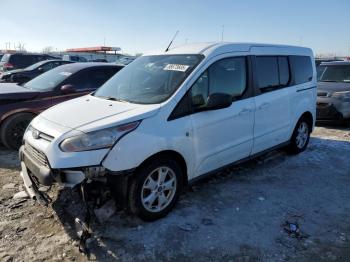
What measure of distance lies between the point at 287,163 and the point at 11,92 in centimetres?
509

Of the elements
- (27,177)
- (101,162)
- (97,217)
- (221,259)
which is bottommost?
(221,259)

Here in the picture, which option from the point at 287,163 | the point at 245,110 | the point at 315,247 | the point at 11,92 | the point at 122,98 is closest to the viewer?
the point at 315,247

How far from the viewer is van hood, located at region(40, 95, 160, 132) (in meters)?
3.41

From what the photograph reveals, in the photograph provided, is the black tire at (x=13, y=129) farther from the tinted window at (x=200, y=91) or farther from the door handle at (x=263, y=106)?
the door handle at (x=263, y=106)

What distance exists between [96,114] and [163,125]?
0.73 metres

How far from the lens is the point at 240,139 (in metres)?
4.64

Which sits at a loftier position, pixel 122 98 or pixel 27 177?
pixel 122 98

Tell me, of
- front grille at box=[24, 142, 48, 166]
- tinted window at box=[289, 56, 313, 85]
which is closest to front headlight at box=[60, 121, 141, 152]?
front grille at box=[24, 142, 48, 166]

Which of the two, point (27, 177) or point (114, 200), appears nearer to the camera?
point (114, 200)

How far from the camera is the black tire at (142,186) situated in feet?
11.4

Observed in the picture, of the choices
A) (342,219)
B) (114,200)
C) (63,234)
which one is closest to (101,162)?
(114,200)

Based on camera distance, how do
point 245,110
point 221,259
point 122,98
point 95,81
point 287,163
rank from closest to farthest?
point 221,259 < point 122,98 < point 245,110 < point 287,163 < point 95,81

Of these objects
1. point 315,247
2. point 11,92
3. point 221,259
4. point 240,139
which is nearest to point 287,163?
point 240,139

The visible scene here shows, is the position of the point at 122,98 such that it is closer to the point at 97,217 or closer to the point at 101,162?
the point at 101,162
